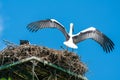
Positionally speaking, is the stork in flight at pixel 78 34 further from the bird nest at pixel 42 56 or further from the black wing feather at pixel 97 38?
the bird nest at pixel 42 56

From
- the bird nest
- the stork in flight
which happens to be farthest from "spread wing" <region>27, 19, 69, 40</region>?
the bird nest

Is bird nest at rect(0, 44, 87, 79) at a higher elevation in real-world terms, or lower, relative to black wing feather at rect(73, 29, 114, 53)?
lower

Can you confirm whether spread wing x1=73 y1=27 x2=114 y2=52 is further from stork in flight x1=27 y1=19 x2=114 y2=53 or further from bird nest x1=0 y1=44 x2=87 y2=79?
bird nest x1=0 y1=44 x2=87 y2=79

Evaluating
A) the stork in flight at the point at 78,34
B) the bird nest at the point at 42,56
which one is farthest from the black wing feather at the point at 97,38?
the bird nest at the point at 42,56

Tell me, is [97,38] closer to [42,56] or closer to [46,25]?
[46,25]

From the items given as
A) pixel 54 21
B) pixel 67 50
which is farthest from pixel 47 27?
pixel 67 50

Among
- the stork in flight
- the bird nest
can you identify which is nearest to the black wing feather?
the stork in flight

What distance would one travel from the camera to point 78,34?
3180cm

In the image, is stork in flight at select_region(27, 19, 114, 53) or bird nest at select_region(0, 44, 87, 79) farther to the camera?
stork in flight at select_region(27, 19, 114, 53)

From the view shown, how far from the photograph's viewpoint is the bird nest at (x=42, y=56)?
93.2 ft

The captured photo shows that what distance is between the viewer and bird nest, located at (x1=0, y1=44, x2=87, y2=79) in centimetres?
2842

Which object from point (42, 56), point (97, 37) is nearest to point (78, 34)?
point (97, 37)

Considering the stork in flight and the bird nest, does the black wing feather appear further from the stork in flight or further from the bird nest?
the bird nest

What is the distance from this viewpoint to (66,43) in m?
30.6
